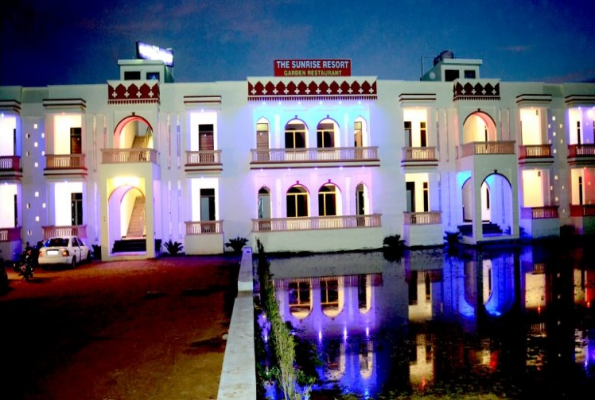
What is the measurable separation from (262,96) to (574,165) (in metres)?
17.5

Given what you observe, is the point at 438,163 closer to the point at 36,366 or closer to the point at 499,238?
the point at 499,238


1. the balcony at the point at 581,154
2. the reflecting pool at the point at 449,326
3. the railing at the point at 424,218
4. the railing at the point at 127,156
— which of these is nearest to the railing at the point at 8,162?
the railing at the point at 127,156

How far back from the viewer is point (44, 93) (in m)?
22.2

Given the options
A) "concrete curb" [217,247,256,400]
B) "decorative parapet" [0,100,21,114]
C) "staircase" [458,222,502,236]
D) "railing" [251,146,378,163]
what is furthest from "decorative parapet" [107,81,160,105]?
"staircase" [458,222,502,236]

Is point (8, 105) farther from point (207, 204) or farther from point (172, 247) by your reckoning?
point (207, 204)

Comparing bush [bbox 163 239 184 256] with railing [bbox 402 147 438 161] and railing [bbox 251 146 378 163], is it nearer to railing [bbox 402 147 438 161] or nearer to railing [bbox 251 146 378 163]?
railing [bbox 251 146 378 163]

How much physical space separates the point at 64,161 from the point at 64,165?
203 millimetres

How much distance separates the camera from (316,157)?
2281 cm

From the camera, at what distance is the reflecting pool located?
20.1 ft

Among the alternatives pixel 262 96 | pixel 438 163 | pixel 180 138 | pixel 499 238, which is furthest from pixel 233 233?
pixel 499 238

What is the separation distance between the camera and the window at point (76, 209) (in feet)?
73.5

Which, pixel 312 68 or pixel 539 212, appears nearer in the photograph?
pixel 312 68

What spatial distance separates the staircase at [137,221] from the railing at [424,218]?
1428 centimetres

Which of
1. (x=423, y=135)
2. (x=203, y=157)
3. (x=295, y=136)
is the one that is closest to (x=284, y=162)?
(x=295, y=136)
